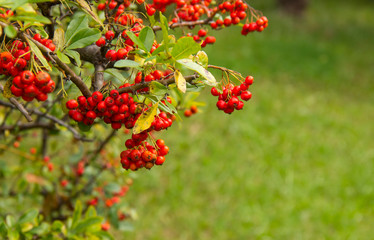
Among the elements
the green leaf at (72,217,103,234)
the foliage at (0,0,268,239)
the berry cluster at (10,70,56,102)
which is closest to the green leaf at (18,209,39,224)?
the foliage at (0,0,268,239)

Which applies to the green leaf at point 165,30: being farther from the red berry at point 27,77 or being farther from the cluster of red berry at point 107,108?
the red berry at point 27,77

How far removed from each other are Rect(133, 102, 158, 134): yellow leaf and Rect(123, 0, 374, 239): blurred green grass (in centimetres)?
273

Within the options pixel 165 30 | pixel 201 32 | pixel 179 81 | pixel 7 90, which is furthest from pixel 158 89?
pixel 201 32

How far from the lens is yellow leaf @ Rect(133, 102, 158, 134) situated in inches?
43.3

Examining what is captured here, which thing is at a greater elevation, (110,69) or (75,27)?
(75,27)

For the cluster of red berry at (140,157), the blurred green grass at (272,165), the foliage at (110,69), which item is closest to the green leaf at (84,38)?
the foliage at (110,69)

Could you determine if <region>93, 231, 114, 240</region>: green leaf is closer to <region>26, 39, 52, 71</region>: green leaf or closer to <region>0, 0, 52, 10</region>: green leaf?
<region>26, 39, 52, 71</region>: green leaf

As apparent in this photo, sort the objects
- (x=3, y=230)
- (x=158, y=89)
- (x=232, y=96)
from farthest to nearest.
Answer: (x=3, y=230) → (x=232, y=96) → (x=158, y=89)

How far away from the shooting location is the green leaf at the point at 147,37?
111cm

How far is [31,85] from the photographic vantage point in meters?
1.02

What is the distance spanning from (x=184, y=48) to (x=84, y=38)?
315 millimetres

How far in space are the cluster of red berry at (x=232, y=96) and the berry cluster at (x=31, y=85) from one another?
0.52 metres

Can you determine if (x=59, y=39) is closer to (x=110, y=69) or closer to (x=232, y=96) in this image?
(x=110, y=69)

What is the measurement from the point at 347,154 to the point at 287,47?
402 centimetres
